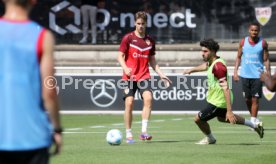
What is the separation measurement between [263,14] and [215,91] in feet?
44.3

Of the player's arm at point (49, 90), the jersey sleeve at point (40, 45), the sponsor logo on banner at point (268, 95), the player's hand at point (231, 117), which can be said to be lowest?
the sponsor logo on banner at point (268, 95)

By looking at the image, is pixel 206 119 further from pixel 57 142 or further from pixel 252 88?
pixel 57 142

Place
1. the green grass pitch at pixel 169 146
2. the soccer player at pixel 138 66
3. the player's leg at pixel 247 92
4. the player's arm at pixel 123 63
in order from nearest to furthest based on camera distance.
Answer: the green grass pitch at pixel 169 146, the player's arm at pixel 123 63, the soccer player at pixel 138 66, the player's leg at pixel 247 92

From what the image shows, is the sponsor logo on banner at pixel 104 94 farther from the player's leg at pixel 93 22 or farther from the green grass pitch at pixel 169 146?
the player's leg at pixel 93 22

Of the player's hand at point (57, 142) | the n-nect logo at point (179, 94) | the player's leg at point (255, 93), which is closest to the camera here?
the player's hand at point (57, 142)

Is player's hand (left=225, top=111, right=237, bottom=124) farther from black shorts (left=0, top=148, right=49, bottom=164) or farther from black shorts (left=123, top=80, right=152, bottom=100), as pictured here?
black shorts (left=0, top=148, right=49, bottom=164)

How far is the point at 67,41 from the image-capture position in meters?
28.4

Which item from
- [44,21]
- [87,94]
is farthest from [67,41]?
[87,94]

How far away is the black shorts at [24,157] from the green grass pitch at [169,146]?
5.31 metres

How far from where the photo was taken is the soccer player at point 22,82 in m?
5.73

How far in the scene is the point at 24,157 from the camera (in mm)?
5723

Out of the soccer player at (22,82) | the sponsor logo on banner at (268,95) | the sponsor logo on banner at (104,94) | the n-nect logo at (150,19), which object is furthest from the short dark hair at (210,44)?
the n-nect logo at (150,19)

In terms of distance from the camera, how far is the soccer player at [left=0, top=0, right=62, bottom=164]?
573 centimetres

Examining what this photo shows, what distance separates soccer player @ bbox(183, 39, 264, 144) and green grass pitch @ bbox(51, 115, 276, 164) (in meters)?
0.40
